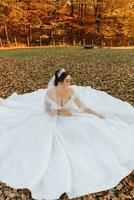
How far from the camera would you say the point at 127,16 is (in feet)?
97.1

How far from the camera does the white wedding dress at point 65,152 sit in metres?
3.90

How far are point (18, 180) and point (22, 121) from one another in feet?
4.92

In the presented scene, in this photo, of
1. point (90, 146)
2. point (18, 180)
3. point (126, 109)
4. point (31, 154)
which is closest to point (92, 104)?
point (126, 109)

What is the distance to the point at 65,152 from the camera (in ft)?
14.1

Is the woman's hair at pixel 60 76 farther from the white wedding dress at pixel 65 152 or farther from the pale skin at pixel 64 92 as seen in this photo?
the white wedding dress at pixel 65 152

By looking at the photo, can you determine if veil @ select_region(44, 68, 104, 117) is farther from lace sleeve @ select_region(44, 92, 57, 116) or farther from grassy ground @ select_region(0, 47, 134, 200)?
grassy ground @ select_region(0, 47, 134, 200)

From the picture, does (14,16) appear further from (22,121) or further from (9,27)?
(22,121)

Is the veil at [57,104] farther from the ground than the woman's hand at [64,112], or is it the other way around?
the veil at [57,104]

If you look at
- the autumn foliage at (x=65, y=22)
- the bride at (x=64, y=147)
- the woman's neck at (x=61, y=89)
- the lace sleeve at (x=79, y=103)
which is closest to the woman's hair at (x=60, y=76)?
the bride at (x=64, y=147)

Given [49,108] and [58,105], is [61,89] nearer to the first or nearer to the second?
[58,105]

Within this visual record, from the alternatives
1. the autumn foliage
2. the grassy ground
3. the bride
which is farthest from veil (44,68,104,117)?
the autumn foliage

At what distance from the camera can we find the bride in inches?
154

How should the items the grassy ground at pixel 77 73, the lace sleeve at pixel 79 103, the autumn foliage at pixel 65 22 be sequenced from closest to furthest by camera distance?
the lace sleeve at pixel 79 103, the grassy ground at pixel 77 73, the autumn foliage at pixel 65 22

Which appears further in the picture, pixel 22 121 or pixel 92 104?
pixel 92 104
